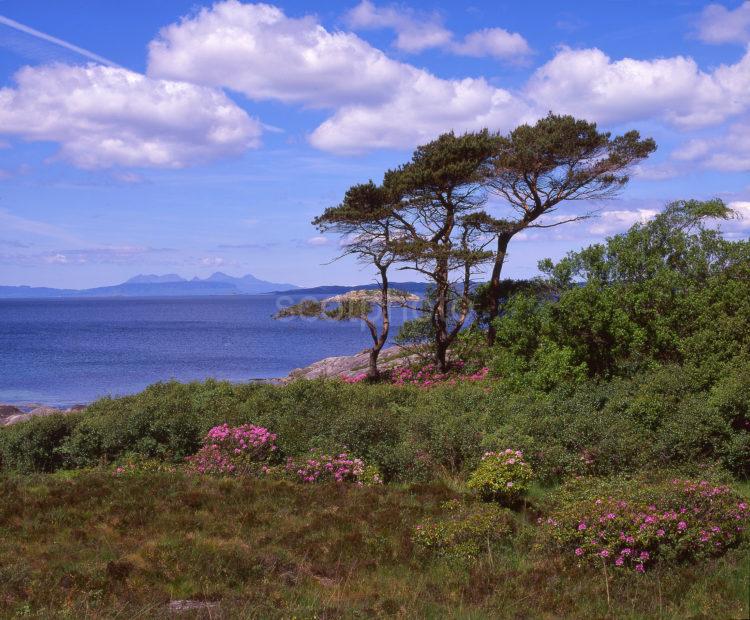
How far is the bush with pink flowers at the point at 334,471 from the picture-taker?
13.6 metres

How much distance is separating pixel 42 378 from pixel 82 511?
53.9 metres

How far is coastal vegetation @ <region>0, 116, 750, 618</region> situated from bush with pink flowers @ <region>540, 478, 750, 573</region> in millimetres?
29

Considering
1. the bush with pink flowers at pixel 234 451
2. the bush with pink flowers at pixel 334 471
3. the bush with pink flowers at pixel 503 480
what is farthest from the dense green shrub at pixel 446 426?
the bush with pink flowers at pixel 503 480

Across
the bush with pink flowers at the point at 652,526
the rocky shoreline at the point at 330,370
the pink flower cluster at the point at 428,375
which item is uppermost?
the bush with pink flowers at the point at 652,526

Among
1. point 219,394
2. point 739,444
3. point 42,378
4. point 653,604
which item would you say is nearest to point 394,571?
point 653,604

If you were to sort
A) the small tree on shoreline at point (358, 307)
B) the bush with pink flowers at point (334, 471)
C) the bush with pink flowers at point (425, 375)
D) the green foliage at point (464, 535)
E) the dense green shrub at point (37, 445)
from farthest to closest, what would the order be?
the small tree on shoreline at point (358, 307) < the bush with pink flowers at point (425, 375) < the dense green shrub at point (37, 445) < the bush with pink flowers at point (334, 471) < the green foliage at point (464, 535)

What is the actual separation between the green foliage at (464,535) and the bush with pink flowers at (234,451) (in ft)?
18.1

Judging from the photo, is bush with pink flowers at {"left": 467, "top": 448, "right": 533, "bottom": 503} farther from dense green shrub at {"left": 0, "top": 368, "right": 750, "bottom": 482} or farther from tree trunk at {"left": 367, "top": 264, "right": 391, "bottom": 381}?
tree trunk at {"left": 367, "top": 264, "right": 391, "bottom": 381}

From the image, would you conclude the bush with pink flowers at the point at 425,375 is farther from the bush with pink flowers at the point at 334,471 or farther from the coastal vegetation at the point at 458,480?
the bush with pink flowers at the point at 334,471

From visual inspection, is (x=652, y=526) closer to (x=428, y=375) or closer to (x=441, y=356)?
(x=428, y=375)

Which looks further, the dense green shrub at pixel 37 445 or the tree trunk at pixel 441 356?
the tree trunk at pixel 441 356

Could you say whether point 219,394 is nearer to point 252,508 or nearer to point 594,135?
point 252,508

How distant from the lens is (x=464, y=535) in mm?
9750

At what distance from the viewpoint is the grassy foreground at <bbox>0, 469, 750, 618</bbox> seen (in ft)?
24.3
